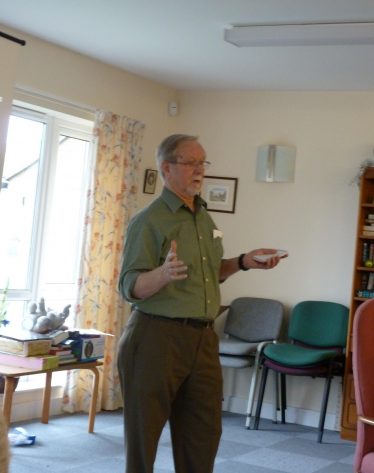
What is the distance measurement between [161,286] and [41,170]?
3.25 meters

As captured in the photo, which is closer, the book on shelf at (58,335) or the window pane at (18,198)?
the book on shelf at (58,335)

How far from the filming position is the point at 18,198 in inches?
218

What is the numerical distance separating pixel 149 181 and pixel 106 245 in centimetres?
81

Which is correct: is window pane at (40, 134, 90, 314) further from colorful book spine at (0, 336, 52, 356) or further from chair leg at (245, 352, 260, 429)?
chair leg at (245, 352, 260, 429)

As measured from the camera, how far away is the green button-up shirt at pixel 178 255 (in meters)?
2.75

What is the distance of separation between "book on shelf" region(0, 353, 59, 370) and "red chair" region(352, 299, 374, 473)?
7.42 ft

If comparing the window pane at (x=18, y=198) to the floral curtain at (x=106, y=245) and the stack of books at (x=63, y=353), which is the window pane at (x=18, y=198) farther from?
the stack of books at (x=63, y=353)

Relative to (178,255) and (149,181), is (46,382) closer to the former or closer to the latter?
(149,181)

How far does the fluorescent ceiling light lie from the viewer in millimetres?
4453

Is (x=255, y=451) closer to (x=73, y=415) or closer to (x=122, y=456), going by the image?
(x=122, y=456)

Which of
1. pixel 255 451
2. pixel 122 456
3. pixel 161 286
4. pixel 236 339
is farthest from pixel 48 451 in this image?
pixel 161 286

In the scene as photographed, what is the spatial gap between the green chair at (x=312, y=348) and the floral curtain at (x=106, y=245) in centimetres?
114

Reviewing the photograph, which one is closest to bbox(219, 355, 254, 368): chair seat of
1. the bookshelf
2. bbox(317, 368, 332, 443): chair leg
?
bbox(317, 368, 332, 443): chair leg

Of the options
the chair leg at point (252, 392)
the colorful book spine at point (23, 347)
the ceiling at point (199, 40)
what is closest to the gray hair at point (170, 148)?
the ceiling at point (199, 40)
